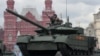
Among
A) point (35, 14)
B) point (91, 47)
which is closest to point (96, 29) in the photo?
point (35, 14)

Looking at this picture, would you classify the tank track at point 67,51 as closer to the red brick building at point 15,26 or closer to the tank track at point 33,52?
the tank track at point 33,52

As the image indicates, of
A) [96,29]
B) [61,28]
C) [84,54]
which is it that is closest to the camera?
[61,28]

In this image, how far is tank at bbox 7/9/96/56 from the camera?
1784 cm

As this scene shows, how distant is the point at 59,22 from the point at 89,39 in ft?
5.97

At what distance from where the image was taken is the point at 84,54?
66.3 feet

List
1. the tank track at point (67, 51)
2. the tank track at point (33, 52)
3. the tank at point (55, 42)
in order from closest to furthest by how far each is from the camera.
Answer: the tank track at point (67, 51) → the tank at point (55, 42) → the tank track at point (33, 52)

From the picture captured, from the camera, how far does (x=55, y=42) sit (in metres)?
17.8

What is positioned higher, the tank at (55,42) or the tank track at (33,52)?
the tank at (55,42)

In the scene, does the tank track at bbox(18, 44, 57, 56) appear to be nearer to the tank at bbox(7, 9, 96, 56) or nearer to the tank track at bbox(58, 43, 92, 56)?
the tank at bbox(7, 9, 96, 56)

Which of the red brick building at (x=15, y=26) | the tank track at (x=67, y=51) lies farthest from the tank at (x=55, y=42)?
the red brick building at (x=15, y=26)

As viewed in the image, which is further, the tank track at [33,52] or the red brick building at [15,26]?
A: the red brick building at [15,26]

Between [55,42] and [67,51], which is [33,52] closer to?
[55,42]

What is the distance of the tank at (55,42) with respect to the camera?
17.8m

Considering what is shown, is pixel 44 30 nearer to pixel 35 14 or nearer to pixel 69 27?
pixel 69 27
